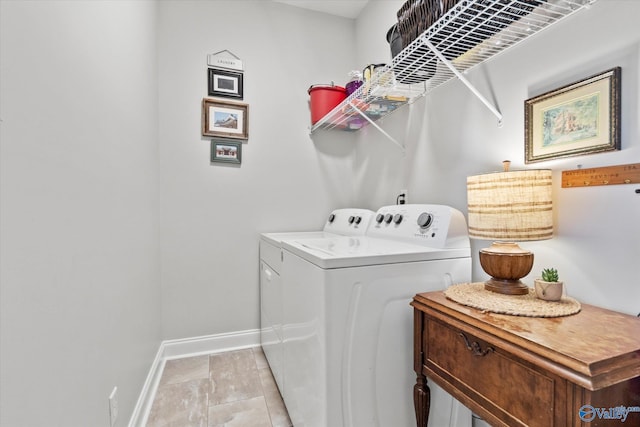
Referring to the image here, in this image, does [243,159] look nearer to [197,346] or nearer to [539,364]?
[197,346]

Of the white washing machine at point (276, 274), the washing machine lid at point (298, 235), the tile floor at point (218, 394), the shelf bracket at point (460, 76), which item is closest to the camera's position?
the shelf bracket at point (460, 76)

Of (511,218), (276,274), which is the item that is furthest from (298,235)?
(511,218)

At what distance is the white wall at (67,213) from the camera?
0.60 meters

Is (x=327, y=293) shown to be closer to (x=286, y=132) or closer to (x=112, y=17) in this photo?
(x=112, y=17)

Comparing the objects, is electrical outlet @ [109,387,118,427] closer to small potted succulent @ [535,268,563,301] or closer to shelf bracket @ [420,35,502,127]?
small potted succulent @ [535,268,563,301]

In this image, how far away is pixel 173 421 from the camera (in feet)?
5.01

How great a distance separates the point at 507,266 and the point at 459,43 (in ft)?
2.92

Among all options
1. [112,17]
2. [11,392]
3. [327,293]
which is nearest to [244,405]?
[327,293]

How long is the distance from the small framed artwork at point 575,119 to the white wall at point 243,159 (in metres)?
1.62

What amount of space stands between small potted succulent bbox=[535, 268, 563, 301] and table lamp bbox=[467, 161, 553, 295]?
0.06 metres

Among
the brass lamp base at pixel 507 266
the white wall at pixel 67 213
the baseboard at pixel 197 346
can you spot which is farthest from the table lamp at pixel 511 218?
the baseboard at pixel 197 346

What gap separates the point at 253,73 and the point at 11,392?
90.0 inches

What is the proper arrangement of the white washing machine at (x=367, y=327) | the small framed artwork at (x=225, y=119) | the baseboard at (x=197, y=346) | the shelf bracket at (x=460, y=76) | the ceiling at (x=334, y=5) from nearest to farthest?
the white washing machine at (x=367, y=327), the shelf bracket at (x=460, y=76), the baseboard at (x=197, y=346), the small framed artwork at (x=225, y=119), the ceiling at (x=334, y=5)

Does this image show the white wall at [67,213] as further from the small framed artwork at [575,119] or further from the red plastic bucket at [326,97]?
the small framed artwork at [575,119]
